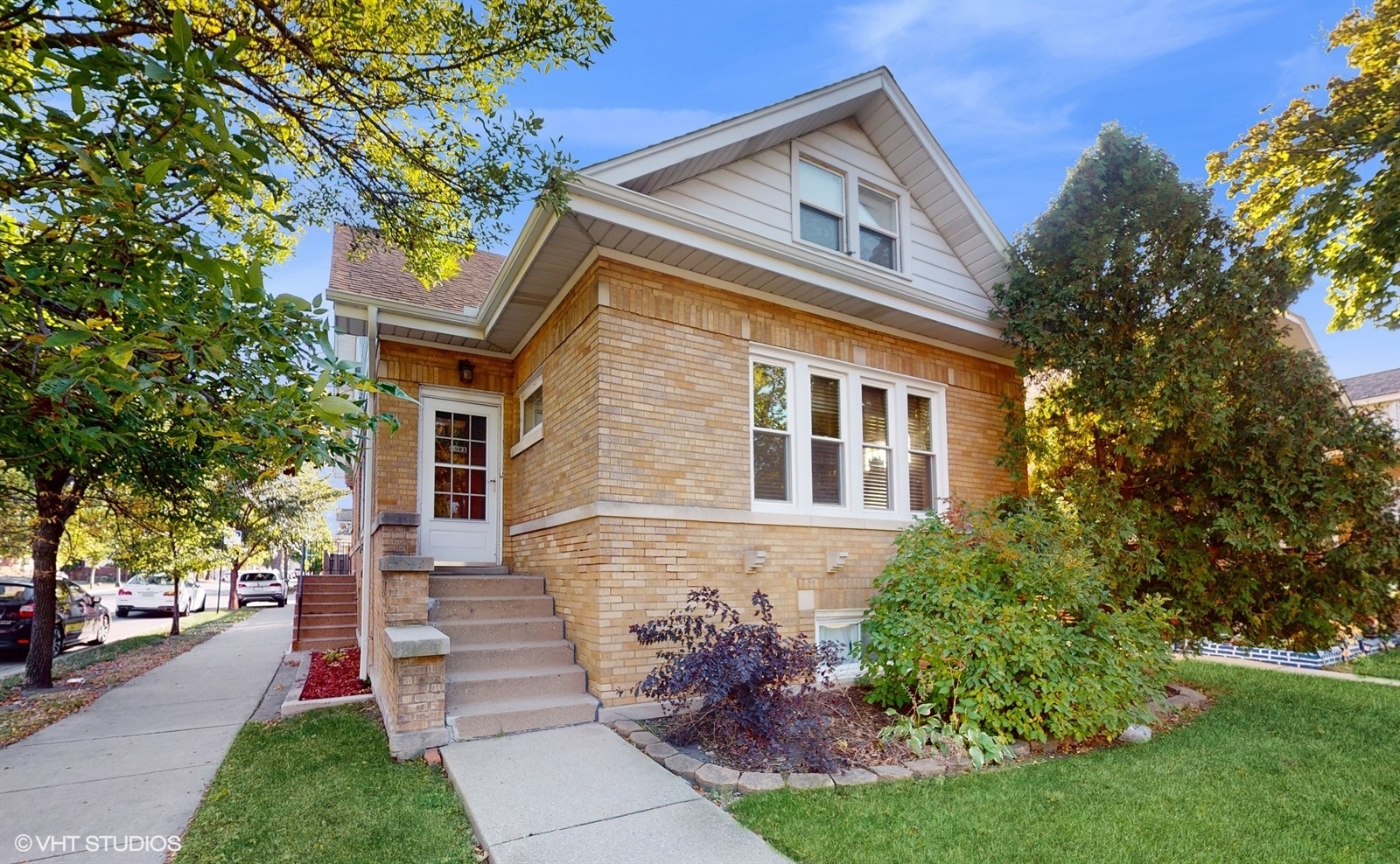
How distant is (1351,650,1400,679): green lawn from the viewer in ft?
31.2

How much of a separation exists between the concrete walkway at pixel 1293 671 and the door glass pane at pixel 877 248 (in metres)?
5.92

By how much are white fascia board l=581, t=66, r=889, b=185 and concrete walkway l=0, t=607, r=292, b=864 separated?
5718 millimetres

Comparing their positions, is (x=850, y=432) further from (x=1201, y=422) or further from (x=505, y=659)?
(x=505, y=659)

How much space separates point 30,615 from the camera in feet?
39.6

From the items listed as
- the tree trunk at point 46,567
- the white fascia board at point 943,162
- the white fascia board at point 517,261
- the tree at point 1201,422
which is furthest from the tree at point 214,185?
the tree at point 1201,422

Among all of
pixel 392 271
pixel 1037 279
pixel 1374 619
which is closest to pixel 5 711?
pixel 392 271

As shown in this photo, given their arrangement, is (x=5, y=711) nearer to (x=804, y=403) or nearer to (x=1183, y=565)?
(x=804, y=403)

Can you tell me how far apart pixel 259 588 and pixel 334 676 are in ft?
83.0

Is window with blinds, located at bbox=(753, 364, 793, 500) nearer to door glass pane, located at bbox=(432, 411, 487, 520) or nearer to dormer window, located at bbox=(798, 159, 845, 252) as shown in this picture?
dormer window, located at bbox=(798, 159, 845, 252)

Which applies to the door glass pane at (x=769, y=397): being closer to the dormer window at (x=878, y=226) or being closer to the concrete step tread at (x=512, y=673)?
the dormer window at (x=878, y=226)

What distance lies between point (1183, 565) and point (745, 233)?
20.0 ft

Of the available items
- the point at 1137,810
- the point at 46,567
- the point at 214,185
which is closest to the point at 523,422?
the point at 214,185

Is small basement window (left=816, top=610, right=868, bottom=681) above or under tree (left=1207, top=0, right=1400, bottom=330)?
under

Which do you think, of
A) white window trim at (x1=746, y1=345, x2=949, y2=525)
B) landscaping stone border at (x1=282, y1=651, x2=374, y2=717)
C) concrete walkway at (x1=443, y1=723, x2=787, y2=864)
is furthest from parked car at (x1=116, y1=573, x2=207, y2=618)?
white window trim at (x1=746, y1=345, x2=949, y2=525)
